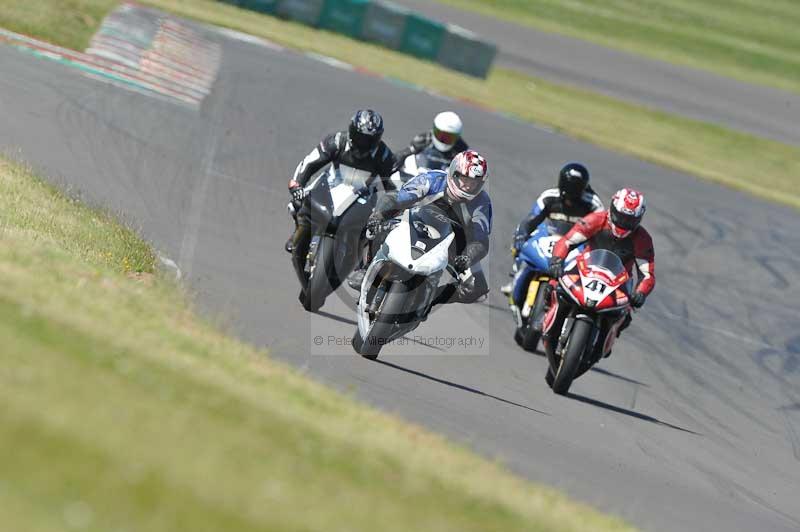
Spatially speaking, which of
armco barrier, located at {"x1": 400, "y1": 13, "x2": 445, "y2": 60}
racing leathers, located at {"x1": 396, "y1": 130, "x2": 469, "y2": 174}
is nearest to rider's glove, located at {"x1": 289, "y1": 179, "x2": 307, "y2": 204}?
racing leathers, located at {"x1": 396, "y1": 130, "x2": 469, "y2": 174}

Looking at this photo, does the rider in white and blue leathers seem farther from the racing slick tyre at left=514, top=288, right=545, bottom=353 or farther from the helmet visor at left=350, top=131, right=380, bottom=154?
the racing slick tyre at left=514, top=288, right=545, bottom=353

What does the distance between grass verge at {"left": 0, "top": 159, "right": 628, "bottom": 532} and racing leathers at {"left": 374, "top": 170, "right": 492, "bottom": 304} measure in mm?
2021

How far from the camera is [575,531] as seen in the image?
6.36 metres

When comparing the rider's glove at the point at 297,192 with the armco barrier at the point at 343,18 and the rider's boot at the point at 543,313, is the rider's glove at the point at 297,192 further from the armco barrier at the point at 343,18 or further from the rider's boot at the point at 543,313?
the armco barrier at the point at 343,18

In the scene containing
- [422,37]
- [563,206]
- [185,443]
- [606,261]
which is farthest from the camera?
[422,37]

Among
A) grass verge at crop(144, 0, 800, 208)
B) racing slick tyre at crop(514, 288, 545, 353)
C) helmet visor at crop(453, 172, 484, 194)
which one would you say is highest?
helmet visor at crop(453, 172, 484, 194)

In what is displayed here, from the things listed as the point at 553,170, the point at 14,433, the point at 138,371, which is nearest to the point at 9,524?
the point at 14,433

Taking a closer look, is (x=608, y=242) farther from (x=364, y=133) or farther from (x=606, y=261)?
(x=364, y=133)

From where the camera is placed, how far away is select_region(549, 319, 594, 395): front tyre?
10055 mm

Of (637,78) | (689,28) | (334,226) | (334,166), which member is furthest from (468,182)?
(689,28)

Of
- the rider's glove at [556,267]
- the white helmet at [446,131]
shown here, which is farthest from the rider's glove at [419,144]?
the rider's glove at [556,267]

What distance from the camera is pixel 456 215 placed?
969 cm

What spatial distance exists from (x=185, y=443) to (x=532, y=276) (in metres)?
6.93

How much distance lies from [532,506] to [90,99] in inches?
461
